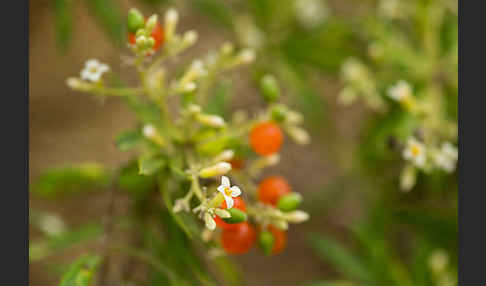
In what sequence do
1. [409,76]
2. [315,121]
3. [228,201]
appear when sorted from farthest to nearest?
[315,121] < [409,76] < [228,201]

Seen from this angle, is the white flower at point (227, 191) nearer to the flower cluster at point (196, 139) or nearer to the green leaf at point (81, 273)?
the flower cluster at point (196, 139)

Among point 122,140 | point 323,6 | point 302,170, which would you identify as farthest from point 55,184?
point 323,6

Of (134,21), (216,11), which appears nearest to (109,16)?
(216,11)

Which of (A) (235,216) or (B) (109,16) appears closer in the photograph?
(A) (235,216)

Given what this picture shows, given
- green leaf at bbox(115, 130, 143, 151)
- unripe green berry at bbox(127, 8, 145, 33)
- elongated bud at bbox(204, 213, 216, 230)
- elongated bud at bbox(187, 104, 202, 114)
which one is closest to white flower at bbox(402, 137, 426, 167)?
elongated bud at bbox(187, 104, 202, 114)

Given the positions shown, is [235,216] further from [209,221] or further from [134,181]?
[134,181]

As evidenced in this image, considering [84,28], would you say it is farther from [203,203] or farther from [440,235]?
[440,235]

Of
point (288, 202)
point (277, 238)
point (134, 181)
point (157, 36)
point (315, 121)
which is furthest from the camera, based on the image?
point (315, 121)

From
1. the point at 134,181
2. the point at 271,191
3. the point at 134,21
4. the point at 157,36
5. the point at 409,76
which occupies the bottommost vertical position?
the point at 271,191

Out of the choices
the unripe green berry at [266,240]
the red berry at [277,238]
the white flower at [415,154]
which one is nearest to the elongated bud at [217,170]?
the unripe green berry at [266,240]
